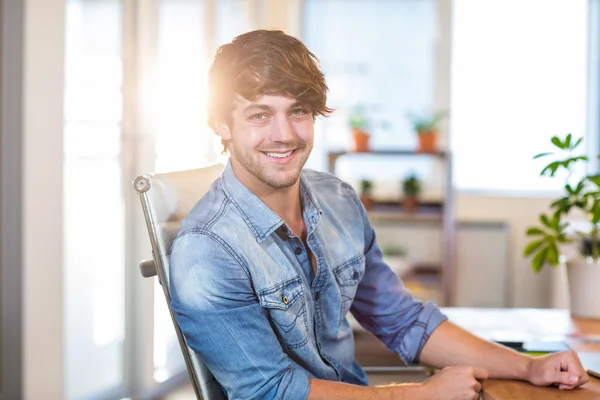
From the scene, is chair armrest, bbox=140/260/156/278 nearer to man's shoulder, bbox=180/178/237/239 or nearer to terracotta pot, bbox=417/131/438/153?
man's shoulder, bbox=180/178/237/239

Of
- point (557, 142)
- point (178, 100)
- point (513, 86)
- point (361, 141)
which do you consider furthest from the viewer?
point (513, 86)

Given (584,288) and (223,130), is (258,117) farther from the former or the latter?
(584,288)

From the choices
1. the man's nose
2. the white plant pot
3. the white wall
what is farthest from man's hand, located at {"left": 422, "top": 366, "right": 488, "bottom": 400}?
the white wall

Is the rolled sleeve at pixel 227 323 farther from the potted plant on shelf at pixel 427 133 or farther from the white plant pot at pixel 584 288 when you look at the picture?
the potted plant on shelf at pixel 427 133

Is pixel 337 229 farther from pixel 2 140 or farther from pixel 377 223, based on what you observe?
pixel 377 223

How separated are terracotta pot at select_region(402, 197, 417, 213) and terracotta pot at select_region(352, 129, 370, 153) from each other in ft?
1.27

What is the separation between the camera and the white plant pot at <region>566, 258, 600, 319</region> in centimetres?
193

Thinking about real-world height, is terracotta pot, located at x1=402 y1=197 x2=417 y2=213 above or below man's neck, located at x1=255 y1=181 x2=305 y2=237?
below

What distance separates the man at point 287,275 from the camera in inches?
49.7

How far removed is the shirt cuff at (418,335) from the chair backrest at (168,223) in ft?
1.32

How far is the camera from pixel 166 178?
1.42 meters

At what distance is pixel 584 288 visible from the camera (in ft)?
6.37

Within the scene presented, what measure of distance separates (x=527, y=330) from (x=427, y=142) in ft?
9.72

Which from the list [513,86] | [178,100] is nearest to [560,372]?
[178,100]
